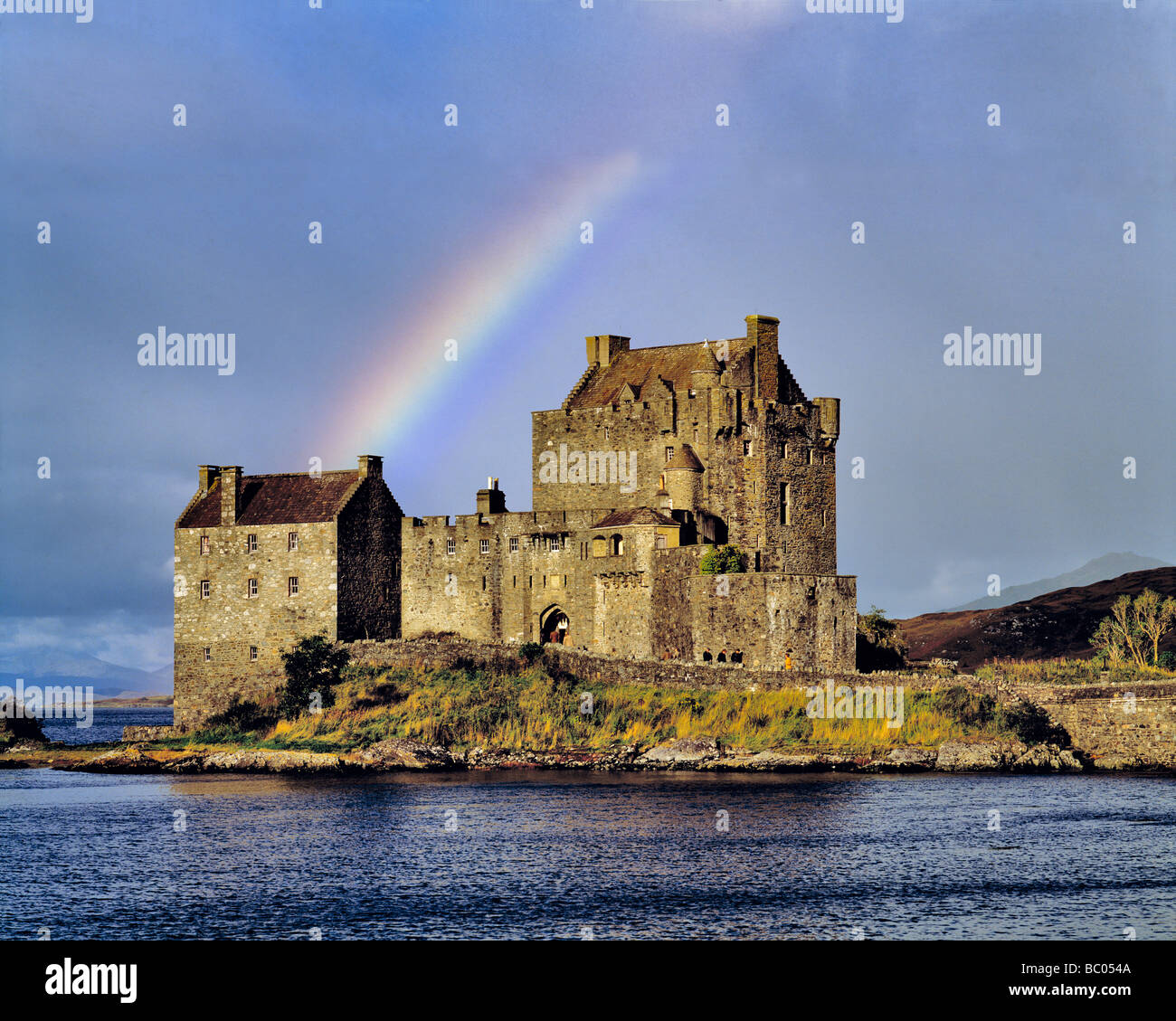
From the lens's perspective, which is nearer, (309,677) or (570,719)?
(570,719)

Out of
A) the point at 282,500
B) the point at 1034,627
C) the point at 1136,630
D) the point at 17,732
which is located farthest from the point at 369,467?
the point at 1034,627

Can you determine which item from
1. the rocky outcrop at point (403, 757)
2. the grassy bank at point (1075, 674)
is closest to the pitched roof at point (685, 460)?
the grassy bank at point (1075, 674)

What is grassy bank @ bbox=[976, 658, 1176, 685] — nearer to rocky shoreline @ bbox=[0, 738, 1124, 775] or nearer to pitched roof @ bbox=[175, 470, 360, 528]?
rocky shoreline @ bbox=[0, 738, 1124, 775]

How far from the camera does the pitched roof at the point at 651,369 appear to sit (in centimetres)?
8019

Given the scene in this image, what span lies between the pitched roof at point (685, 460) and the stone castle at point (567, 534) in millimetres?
78

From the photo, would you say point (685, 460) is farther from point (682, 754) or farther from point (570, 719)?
point (682, 754)

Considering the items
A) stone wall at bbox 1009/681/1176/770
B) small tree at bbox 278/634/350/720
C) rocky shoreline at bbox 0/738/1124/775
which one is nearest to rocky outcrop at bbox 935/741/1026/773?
rocky shoreline at bbox 0/738/1124/775

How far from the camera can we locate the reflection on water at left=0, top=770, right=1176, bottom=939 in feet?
126

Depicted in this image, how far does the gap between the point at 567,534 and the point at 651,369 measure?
1026 cm

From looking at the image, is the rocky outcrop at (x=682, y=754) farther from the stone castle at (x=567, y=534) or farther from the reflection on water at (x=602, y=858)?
the stone castle at (x=567, y=534)

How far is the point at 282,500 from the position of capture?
81.3 meters

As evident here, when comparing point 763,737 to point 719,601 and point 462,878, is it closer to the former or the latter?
point 719,601

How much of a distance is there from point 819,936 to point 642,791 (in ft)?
79.8
